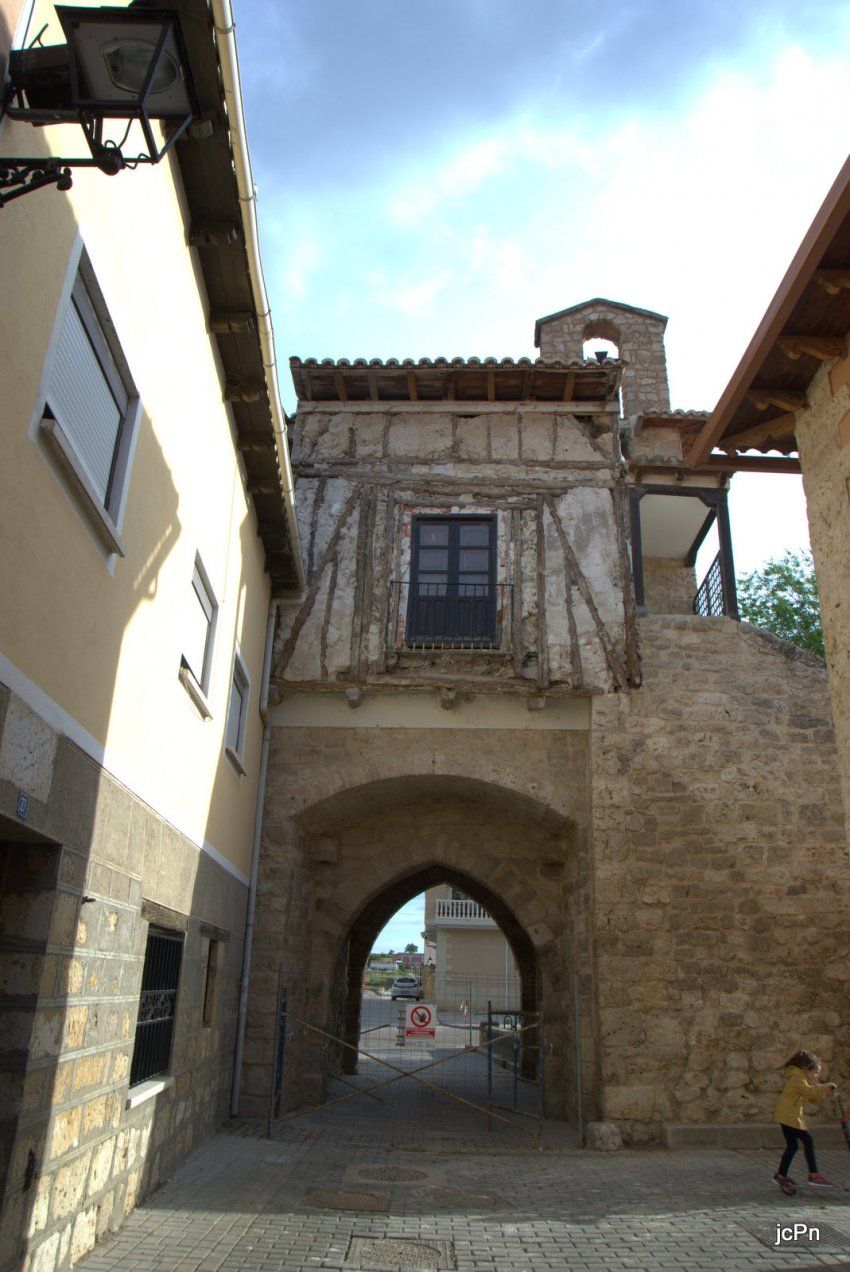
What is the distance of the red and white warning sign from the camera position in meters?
10.4

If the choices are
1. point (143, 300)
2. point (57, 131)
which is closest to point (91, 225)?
point (57, 131)

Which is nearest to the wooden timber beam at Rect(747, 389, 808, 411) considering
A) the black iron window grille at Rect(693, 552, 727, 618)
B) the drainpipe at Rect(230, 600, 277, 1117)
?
the black iron window grille at Rect(693, 552, 727, 618)

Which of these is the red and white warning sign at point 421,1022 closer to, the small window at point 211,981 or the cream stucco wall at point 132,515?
the small window at point 211,981

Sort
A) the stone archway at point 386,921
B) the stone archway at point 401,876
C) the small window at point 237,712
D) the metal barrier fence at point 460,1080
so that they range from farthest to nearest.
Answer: the stone archway at point 386,921
the stone archway at point 401,876
the metal barrier fence at point 460,1080
the small window at point 237,712

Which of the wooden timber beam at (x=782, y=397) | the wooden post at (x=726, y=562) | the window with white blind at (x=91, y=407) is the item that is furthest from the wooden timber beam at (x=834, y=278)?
the wooden post at (x=726, y=562)

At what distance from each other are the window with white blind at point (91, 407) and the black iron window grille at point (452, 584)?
5.22 meters

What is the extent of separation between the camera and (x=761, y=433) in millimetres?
6312

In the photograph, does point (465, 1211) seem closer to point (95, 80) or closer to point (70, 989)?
point (70, 989)

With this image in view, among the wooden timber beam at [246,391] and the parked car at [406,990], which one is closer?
the wooden timber beam at [246,391]

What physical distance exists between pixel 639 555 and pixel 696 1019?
4801 mm

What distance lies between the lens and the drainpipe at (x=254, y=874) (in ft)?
27.0

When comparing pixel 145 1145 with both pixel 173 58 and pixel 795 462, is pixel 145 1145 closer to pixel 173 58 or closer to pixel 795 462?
pixel 173 58

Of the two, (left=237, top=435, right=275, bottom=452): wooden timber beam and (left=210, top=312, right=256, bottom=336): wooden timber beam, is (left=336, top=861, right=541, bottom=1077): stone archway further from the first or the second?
(left=210, top=312, right=256, bottom=336): wooden timber beam

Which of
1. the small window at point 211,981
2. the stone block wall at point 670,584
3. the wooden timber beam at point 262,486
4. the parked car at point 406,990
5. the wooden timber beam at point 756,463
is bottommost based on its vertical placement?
the parked car at point 406,990
